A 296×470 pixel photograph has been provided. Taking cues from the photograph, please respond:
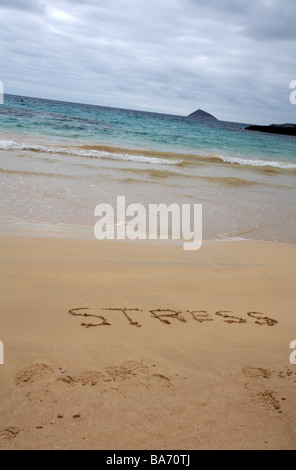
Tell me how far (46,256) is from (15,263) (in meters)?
0.36

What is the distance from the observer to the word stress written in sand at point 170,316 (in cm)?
273

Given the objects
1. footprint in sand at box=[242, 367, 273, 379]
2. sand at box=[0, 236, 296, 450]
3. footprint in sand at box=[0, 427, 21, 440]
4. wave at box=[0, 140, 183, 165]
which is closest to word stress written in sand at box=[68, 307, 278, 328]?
sand at box=[0, 236, 296, 450]

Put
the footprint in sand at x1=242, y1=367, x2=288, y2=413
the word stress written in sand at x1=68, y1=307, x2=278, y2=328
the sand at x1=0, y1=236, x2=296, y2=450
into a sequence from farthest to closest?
the word stress written in sand at x1=68, y1=307, x2=278, y2=328 → the footprint in sand at x1=242, y1=367, x2=288, y2=413 → the sand at x1=0, y1=236, x2=296, y2=450

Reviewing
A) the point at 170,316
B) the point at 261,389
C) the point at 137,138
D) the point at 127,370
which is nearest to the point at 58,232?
the point at 170,316

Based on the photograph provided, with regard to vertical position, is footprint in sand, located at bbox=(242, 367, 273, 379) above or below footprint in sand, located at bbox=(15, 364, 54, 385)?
below

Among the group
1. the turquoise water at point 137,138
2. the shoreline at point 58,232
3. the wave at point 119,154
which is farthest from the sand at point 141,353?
the turquoise water at point 137,138

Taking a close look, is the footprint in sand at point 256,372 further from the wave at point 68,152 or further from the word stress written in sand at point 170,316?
the wave at point 68,152

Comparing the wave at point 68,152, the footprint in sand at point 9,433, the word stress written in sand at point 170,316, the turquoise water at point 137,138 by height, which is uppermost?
the turquoise water at point 137,138

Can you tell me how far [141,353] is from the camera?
2.38 metres

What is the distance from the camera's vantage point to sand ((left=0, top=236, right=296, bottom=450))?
1791 mm

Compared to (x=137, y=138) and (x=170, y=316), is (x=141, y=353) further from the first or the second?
(x=137, y=138)

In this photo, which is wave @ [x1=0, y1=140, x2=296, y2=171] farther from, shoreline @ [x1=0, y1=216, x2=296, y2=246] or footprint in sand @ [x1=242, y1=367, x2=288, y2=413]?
footprint in sand @ [x1=242, y1=367, x2=288, y2=413]

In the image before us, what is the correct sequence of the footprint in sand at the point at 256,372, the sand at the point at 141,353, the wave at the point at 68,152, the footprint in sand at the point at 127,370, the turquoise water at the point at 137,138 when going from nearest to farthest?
the sand at the point at 141,353, the footprint in sand at the point at 127,370, the footprint in sand at the point at 256,372, the wave at the point at 68,152, the turquoise water at the point at 137,138

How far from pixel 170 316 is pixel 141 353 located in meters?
0.57
